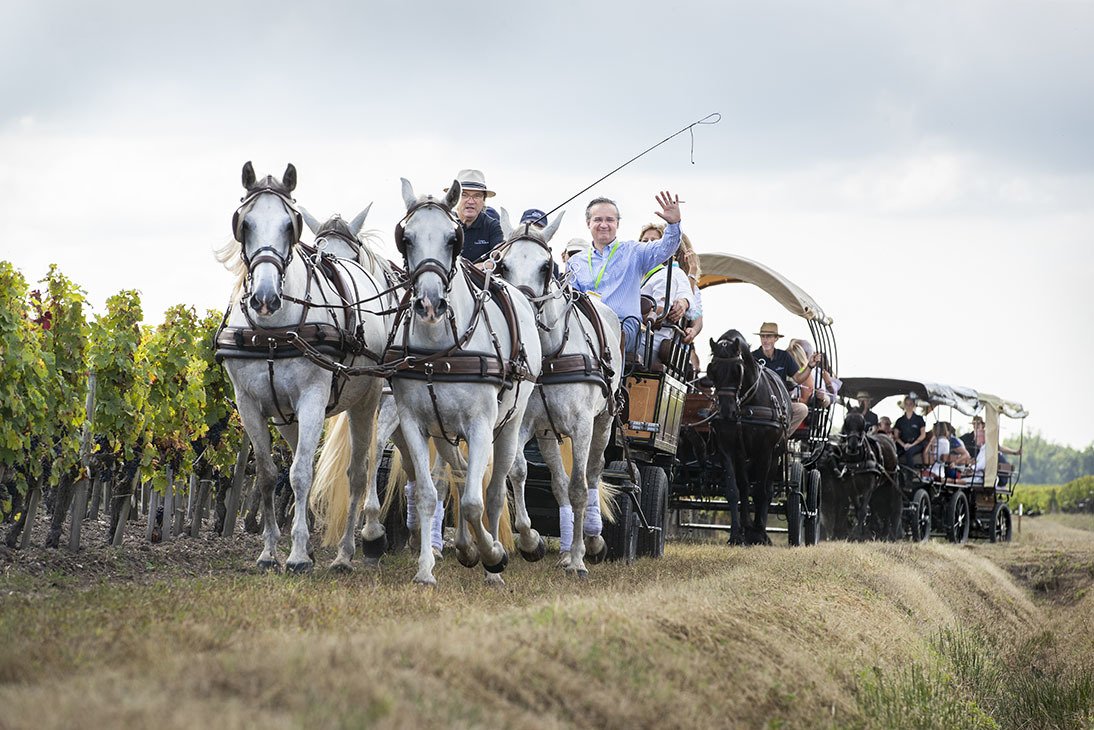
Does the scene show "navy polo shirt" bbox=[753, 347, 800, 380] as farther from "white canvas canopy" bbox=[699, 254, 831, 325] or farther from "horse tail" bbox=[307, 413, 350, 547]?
"horse tail" bbox=[307, 413, 350, 547]

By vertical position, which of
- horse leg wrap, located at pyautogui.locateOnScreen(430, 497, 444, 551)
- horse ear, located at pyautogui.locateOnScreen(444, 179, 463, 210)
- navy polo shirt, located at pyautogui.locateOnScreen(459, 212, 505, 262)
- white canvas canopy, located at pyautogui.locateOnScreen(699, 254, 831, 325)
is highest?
white canvas canopy, located at pyautogui.locateOnScreen(699, 254, 831, 325)

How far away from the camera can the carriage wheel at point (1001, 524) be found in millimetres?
23766

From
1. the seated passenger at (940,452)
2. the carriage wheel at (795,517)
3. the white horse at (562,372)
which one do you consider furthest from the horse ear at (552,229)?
the seated passenger at (940,452)

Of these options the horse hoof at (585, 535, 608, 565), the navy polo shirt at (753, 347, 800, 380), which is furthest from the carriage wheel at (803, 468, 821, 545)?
the horse hoof at (585, 535, 608, 565)

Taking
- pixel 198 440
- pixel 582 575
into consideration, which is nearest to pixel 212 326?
pixel 198 440

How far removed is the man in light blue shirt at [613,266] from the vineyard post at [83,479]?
12.6 ft

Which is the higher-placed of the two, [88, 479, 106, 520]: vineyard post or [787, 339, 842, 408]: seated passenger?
[787, 339, 842, 408]: seated passenger

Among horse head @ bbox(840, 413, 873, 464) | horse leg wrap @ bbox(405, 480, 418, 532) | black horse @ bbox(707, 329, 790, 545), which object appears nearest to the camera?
horse leg wrap @ bbox(405, 480, 418, 532)

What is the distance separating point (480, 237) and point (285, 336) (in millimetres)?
2721

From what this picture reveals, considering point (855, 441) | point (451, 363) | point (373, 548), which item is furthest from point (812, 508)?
point (451, 363)

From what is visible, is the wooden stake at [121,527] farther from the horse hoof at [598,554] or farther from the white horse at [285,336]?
the horse hoof at [598,554]

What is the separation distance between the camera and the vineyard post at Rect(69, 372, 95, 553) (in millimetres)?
9594

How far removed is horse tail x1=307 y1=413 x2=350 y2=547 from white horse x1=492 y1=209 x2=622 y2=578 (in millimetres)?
1311

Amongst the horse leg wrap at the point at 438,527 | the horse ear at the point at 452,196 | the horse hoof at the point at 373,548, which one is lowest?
the horse hoof at the point at 373,548
